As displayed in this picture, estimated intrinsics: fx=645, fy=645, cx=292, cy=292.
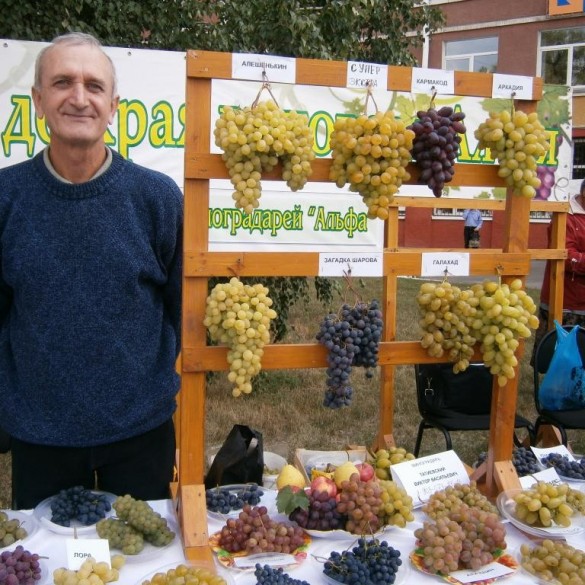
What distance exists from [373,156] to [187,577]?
1.12 metres

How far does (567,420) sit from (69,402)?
2.79 metres

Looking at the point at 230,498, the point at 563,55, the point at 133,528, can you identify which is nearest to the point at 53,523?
the point at 133,528

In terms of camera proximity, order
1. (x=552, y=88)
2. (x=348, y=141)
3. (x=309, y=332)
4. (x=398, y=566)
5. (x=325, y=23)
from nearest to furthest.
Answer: (x=398, y=566) → (x=348, y=141) → (x=552, y=88) → (x=325, y=23) → (x=309, y=332)

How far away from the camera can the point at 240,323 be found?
1.67 metres

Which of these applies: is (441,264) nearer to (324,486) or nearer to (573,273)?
(324,486)

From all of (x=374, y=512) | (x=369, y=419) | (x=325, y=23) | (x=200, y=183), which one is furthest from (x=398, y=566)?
(x=325, y=23)

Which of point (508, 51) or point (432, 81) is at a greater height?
point (508, 51)

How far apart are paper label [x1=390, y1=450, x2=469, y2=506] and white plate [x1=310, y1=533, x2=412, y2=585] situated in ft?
0.84

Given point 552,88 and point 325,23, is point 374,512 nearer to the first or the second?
point 552,88

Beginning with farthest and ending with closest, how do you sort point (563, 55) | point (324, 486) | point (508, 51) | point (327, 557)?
point (508, 51)
point (563, 55)
point (324, 486)
point (327, 557)

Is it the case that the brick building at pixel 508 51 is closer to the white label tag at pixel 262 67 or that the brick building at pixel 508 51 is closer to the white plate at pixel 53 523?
the white label tag at pixel 262 67

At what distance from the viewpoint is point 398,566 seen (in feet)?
5.15

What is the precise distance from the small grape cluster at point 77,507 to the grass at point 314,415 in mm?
2053

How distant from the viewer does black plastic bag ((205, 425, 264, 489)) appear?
2309mm
